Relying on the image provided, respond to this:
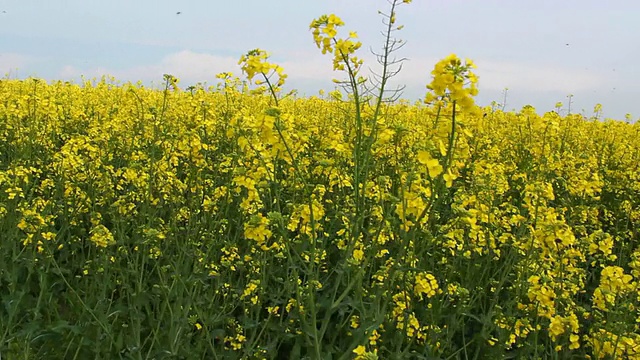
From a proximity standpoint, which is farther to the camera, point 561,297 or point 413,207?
→ point 561,297

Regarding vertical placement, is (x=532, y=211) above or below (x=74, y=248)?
above

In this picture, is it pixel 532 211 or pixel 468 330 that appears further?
pixel 468 330

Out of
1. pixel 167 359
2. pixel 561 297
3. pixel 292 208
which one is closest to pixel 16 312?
pixel 167 359

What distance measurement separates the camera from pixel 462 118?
1.95 metres

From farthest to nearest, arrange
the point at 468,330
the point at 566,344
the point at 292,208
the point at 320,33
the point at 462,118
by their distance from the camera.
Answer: the point at 468,330, the point at 566,344, the point at 292,208, the point at 320,33, the point at 462,118

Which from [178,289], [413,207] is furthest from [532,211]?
[178,289]

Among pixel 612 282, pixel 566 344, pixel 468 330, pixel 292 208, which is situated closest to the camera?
pixel 612 282

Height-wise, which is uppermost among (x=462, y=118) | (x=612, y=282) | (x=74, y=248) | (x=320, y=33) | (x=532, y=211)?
(x=320, y=33)

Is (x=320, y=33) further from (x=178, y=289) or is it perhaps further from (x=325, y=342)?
(x=325, y=342)

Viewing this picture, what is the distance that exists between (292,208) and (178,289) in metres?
0.70

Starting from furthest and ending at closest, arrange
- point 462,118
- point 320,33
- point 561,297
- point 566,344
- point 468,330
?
point 468,330
point 566,344
point 561,297
point 320,33
point 462,118

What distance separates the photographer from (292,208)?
9.29ft

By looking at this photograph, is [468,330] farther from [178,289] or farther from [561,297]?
[178,289]

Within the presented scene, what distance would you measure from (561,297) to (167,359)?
1.93m
